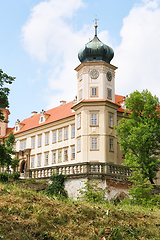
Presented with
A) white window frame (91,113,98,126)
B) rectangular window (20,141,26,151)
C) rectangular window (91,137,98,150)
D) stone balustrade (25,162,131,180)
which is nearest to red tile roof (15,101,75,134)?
rectangular window (20,141,26,151)

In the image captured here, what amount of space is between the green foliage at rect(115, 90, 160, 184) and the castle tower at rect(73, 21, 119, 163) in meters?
4.93

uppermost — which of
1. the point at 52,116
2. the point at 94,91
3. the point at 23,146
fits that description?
the point at 94,91

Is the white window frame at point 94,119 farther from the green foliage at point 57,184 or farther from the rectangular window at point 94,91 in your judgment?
the green foliage at point 57,184

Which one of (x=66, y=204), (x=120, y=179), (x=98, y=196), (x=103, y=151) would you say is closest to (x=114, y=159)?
(x=103, y=151)

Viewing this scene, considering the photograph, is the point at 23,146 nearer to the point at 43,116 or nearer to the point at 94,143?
the point at 43,116

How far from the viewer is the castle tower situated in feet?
132

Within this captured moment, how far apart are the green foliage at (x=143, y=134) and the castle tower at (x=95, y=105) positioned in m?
4.93

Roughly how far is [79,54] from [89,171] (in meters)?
22.3

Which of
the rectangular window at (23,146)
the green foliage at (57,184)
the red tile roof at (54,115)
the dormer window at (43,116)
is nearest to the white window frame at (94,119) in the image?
the red tile roof at (54,115)

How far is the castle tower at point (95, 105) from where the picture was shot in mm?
40312

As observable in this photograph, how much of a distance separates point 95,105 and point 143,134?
991 cm

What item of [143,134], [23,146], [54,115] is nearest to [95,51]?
[143,134]

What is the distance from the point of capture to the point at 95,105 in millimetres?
41156

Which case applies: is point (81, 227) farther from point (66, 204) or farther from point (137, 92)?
point (137, 92)
